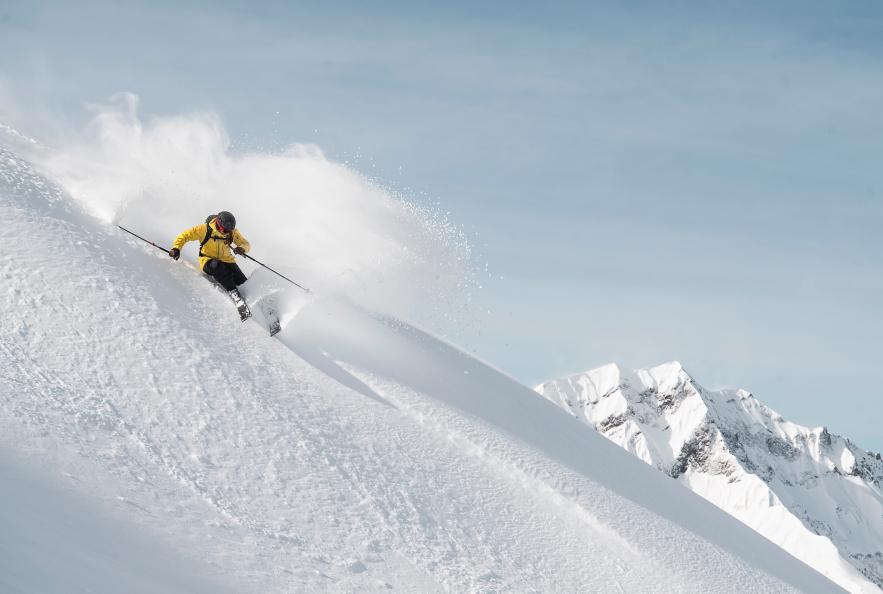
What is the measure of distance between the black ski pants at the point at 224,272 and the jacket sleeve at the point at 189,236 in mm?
484

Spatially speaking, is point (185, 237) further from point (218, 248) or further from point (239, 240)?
point (239, 240)

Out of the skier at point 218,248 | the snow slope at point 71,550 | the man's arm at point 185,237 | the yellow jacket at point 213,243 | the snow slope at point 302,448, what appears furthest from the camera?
the yellow jacket at point 213,243

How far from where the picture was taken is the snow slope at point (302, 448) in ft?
29.8

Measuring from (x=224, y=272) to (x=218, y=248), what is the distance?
1.59ft

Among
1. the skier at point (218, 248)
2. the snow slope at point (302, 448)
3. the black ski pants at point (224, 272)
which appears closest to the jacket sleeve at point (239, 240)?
the skier at point (218, 248)

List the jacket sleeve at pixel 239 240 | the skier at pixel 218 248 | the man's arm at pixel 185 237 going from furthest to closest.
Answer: the jacket sleeve at pixel 239 240 < the skier at pixel 218 248 < the man's arm at pixel 185 237

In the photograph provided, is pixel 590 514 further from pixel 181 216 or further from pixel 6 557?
pixel 181 216

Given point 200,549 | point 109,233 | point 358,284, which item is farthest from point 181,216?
point 200,549

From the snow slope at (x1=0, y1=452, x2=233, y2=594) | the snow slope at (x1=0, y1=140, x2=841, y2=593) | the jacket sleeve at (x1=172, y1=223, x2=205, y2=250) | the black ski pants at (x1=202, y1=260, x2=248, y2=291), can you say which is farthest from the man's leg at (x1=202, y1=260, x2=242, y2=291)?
the snow slope at (x1=0, y1=452, x2=233, y2=594)

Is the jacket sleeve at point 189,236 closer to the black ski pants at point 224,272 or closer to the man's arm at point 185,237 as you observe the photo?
the man's arm at point 185,237

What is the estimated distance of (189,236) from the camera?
46.4 feet

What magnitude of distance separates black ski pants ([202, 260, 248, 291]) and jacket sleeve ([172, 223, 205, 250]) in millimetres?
484

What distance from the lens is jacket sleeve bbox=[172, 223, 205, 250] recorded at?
14.0 m

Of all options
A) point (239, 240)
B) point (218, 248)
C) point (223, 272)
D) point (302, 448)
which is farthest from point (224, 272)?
point (302, 448)
